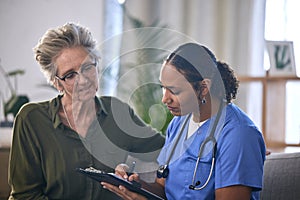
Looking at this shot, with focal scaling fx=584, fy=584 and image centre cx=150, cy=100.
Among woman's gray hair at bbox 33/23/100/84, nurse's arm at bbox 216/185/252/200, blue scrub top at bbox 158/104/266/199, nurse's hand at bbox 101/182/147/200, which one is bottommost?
nurse's hand at bbox 101/182/147/200

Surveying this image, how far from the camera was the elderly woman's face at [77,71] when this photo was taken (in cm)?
219

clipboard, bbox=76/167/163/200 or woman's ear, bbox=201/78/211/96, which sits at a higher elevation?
woman's ear, bbox=201/78/211/96

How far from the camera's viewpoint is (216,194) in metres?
1.74

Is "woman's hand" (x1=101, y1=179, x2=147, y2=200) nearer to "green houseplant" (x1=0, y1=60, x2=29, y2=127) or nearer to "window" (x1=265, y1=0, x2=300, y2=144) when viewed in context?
"green houseplant" (x1=0, y1=60, x2=29, y2=127)

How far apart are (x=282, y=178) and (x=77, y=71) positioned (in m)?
0.84

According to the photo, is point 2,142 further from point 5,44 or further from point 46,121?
point 46,121

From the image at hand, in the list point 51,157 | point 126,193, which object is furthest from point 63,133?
point 126,193

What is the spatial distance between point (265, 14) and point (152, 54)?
876 mm

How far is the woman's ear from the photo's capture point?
1.81 m

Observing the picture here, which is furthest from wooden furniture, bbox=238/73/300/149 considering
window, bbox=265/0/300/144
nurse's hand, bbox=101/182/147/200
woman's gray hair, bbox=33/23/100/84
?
nurse's hand, bbox=101/182/147/200

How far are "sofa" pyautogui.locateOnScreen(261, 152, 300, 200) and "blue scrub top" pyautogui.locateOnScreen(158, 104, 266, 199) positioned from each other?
17 cm

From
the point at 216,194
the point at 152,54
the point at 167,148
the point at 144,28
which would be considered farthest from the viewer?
the point at 144,28

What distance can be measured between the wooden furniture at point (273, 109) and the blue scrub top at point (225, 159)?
1.74m

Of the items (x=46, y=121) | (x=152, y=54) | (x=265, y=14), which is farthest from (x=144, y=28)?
(x=46, y=121)
